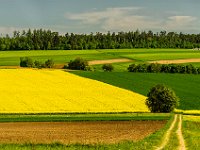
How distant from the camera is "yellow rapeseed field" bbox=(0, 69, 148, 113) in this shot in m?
54.8

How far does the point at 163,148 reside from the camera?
23.8 meters

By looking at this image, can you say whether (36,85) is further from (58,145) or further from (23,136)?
(58,145)

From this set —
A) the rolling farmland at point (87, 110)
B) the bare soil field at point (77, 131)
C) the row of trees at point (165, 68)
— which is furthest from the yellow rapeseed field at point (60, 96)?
the row of trees at point (165, 68)

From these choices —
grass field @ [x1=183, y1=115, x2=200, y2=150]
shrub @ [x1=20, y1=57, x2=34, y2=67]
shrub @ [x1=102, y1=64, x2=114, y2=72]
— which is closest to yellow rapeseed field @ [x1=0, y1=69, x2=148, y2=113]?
grass field @ [x1=183, y1=115, x2=200, y2=150]

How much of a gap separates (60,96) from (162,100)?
54.6 feet

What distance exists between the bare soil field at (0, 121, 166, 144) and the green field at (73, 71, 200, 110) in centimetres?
2767

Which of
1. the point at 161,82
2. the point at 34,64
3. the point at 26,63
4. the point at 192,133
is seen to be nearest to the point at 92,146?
the point at 192,133

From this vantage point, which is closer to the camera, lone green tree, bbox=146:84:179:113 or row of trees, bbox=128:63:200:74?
lone green tree, bbox=146:84:179:113

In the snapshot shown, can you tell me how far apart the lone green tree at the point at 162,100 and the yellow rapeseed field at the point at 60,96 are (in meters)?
2.10

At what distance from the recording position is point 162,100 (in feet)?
180

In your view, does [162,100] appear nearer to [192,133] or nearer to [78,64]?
[192,133]

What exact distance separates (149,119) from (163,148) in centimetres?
1629

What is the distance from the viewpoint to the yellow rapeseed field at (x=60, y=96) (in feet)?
180

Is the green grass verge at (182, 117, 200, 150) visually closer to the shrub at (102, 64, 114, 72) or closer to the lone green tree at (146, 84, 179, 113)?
the lone green tree at (146, 84, 179, 113)
